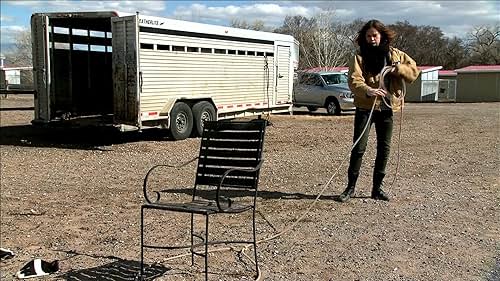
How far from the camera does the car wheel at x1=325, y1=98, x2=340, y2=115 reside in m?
21.5

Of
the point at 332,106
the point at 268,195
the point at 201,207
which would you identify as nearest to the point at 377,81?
the point at 268,195

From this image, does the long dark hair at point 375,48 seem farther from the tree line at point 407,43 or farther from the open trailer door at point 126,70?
the tree line at point 407,43

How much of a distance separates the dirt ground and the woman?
59 cm

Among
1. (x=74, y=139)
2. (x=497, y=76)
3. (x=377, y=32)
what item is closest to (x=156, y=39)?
(x=74, y=139)

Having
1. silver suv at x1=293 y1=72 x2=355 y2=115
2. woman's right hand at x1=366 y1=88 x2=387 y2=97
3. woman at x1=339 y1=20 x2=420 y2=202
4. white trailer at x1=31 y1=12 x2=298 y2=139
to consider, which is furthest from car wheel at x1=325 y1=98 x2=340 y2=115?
woman's right hand at x1=366 y1=88 x2=387 y2=97

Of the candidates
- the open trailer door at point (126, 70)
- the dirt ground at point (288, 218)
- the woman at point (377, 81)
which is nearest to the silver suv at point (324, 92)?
the dirt ground at point (288, 218)

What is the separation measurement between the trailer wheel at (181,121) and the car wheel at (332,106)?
9359mm

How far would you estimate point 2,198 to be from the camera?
287 inches

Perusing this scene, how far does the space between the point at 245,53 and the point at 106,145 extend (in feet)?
14.8

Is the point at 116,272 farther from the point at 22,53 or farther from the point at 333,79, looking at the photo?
the point at 22,53

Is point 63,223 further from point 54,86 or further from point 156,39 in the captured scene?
point 54,86

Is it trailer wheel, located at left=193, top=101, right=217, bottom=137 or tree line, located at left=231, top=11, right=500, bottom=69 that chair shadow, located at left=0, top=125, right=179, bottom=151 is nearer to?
trailer wheel, located at left=193, top=101, right=217, bottom=137

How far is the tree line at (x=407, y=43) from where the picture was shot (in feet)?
161

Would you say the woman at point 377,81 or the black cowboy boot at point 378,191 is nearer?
the woman at point 377,81
